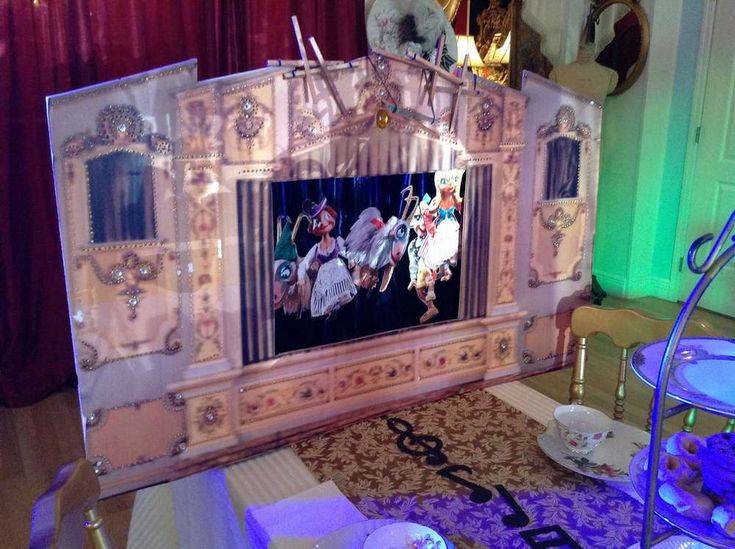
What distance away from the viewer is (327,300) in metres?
2.44

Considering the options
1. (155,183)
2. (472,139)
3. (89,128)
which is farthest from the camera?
(472,139)

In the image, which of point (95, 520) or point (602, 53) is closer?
point (95, 520)

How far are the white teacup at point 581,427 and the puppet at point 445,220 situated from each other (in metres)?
1.21

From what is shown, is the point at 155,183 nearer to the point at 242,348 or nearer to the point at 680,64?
the point at 242,348

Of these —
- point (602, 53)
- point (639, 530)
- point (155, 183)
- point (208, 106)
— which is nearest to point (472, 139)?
point (208, 106)

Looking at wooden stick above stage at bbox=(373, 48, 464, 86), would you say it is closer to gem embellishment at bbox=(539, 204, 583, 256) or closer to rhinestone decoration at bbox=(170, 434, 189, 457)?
gem embellishment at bbox=(539, 204, 583, 256)

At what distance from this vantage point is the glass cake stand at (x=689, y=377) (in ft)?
2.55

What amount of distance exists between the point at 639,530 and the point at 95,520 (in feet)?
2.99

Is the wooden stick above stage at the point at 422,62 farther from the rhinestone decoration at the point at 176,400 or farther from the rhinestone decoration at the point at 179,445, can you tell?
the rhinestone decoration at the point at 179,445

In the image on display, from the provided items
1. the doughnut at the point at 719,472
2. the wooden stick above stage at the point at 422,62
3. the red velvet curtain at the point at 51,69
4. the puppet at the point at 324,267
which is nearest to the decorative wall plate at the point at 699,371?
the doughnut at the point at 719,472

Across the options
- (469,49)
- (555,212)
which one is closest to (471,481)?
(555,212)

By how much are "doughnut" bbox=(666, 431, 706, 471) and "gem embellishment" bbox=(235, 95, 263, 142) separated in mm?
1580

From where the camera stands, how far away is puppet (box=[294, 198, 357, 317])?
236cm

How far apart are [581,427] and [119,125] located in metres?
1.50
